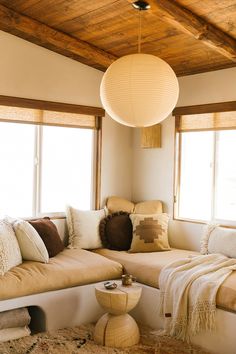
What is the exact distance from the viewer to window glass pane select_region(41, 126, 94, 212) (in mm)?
4539

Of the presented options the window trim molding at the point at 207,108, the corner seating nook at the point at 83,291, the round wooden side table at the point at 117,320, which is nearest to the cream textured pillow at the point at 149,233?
the corner seating nook at the point at 83,291

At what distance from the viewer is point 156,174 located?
495cm

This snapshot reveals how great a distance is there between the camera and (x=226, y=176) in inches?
170

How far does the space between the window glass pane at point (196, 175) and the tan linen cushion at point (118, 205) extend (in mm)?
587

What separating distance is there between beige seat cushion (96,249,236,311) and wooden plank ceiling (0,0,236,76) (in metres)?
1.89

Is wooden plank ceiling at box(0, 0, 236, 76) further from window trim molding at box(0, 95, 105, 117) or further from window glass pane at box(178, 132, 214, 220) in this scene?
window glass pane at box(178, 132, 214, 220)

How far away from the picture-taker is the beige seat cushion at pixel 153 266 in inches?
122

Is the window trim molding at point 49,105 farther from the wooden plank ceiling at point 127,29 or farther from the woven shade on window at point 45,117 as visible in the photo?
the wooden plank ceiling at point 127,29

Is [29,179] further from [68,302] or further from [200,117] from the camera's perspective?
[200,117]

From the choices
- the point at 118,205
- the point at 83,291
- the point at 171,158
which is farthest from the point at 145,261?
the point at 171,158

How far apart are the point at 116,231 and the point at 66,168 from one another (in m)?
0.87

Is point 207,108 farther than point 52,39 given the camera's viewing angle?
Yes

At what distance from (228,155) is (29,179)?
2.02 metres

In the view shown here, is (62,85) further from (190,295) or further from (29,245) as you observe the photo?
(190,295)
